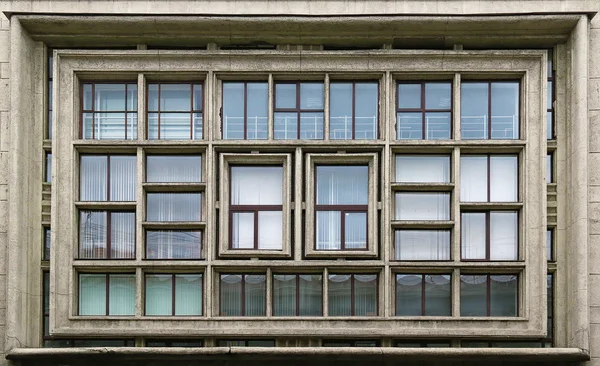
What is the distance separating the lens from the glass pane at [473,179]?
19359 millimetres

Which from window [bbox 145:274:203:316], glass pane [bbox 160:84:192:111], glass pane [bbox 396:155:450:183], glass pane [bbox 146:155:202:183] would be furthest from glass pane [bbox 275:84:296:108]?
window [bbox 145:274:203:316]

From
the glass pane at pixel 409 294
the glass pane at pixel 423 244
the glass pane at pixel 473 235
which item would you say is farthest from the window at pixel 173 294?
the glass pane at pixel 473 235

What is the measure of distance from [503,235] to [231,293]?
7332 mm

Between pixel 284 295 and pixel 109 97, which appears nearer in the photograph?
pixel 284 295

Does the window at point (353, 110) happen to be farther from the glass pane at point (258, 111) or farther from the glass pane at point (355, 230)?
the glass pane at point (355, 230)

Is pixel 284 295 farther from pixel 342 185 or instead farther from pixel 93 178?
pixel 93 178

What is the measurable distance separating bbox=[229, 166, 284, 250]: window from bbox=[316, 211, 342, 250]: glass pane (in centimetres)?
103

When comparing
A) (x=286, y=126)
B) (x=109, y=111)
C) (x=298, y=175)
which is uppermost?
(x=109, y=111)

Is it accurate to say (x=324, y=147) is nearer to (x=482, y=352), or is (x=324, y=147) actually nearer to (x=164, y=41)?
(x=164, y=41)

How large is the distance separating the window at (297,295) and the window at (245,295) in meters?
0.37

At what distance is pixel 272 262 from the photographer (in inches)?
744

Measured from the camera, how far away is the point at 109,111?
64.6 feet

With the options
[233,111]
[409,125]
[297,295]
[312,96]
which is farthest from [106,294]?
[409,125]

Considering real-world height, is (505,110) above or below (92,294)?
above
